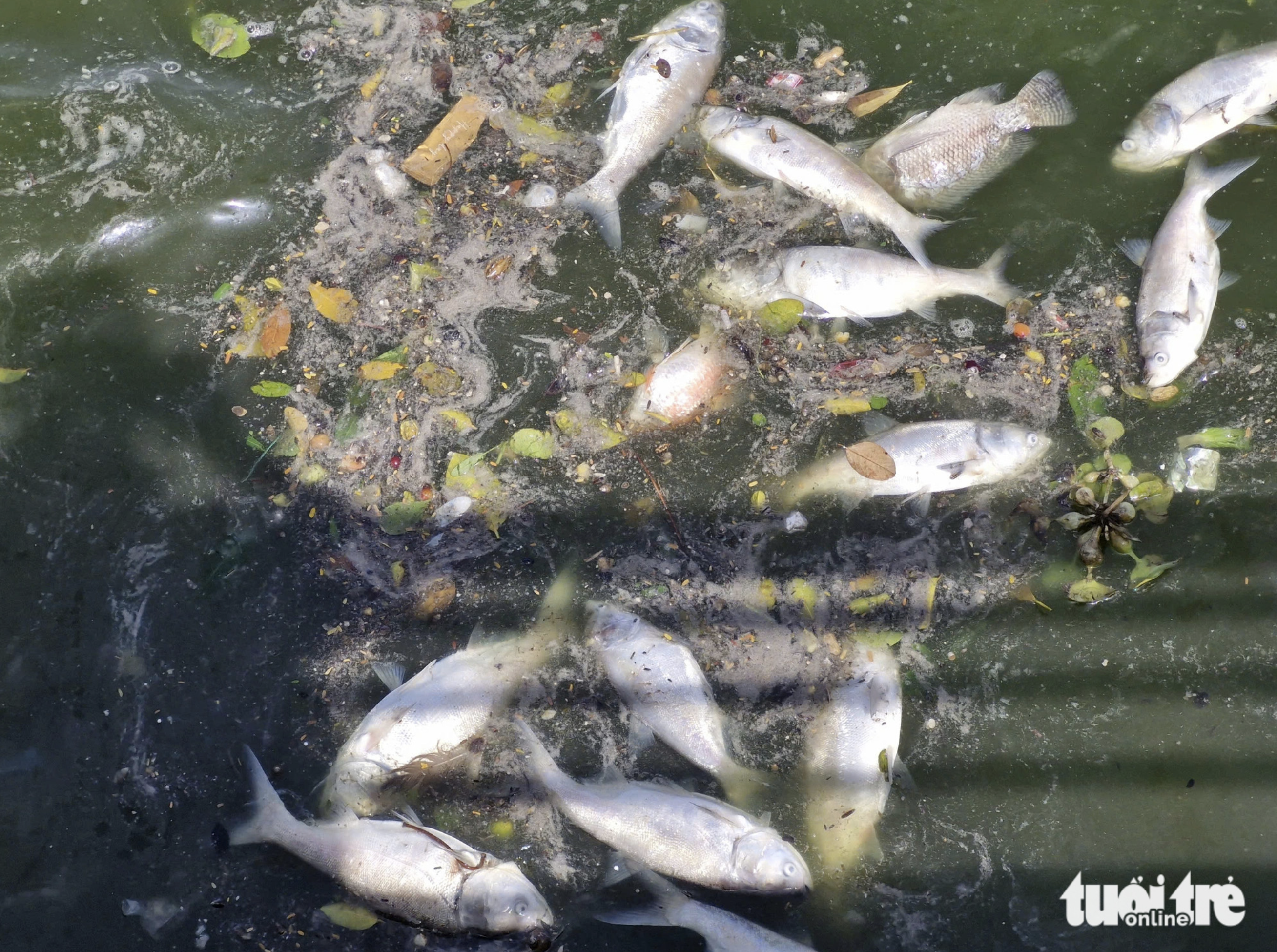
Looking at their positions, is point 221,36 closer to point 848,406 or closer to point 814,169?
point 814,169

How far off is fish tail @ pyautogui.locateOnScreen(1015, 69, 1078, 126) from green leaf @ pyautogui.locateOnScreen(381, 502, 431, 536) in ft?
12.7

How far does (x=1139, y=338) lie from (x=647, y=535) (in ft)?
9.10

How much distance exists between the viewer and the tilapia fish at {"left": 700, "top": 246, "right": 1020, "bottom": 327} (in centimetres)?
400

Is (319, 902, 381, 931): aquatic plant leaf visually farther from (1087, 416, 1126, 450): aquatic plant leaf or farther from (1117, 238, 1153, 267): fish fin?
(1117, 238, 1153, 267): fish fin

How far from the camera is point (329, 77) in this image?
4.46 meters

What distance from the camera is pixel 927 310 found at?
13.5 feet

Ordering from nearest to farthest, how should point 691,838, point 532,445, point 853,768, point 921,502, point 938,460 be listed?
point 691,838 → point 853,768 → point 938,460 → point 921,502 → point 532,445

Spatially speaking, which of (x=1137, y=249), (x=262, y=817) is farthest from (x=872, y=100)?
(x=262, y=817)

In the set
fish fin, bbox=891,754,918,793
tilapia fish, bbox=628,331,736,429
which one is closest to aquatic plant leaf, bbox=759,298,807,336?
tilapia fish, bbox=628,331,736,429

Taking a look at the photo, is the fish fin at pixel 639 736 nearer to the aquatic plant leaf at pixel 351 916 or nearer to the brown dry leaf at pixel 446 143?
the aquatic plant leaf at pixel 351 916

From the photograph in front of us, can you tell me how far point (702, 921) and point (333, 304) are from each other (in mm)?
3653

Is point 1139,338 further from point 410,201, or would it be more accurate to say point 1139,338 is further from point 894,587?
point 410,201

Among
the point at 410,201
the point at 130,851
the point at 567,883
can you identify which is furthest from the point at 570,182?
the point at 130,851

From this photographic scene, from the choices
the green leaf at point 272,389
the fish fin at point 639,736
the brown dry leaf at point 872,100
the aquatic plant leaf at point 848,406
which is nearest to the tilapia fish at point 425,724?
the fish fin at point 639,736
